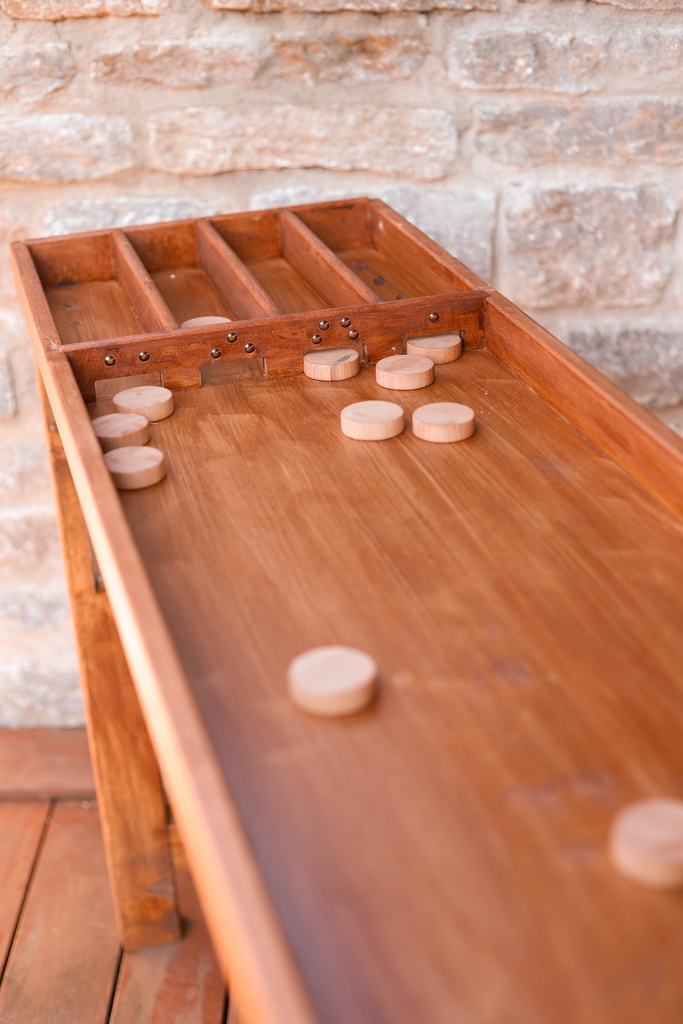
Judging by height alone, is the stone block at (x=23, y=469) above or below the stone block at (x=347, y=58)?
below

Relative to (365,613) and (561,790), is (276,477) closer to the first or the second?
(365,613)

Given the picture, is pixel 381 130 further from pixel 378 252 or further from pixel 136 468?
pixel 136 468

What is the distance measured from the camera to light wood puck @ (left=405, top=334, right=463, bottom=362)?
51.3 inches

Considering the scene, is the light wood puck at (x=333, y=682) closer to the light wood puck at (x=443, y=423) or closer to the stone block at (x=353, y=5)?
the light wood puck at (x=443, y=423)

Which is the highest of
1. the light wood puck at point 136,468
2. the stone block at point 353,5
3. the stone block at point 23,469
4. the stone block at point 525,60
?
the stone block at point 353,5

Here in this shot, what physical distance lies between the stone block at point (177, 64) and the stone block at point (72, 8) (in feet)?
0.19

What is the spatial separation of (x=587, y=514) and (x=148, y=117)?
4.38ft

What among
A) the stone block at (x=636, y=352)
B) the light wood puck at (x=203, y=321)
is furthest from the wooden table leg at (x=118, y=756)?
the stone block at (x=636, y=352)

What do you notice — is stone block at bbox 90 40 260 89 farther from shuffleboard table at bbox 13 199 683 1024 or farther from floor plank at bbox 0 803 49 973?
floor plank at bbox 0 803 49 973

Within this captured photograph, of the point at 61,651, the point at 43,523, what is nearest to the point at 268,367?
the point at 43,523

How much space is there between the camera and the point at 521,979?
55 cm

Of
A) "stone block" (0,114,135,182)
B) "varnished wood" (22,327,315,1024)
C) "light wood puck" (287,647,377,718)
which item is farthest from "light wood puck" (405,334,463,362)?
"stone block" (0,114,135,182)

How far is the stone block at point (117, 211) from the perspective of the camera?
1973 millimetres

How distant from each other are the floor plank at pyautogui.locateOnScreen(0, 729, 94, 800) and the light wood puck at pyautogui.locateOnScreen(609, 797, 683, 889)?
1757 millimetres
